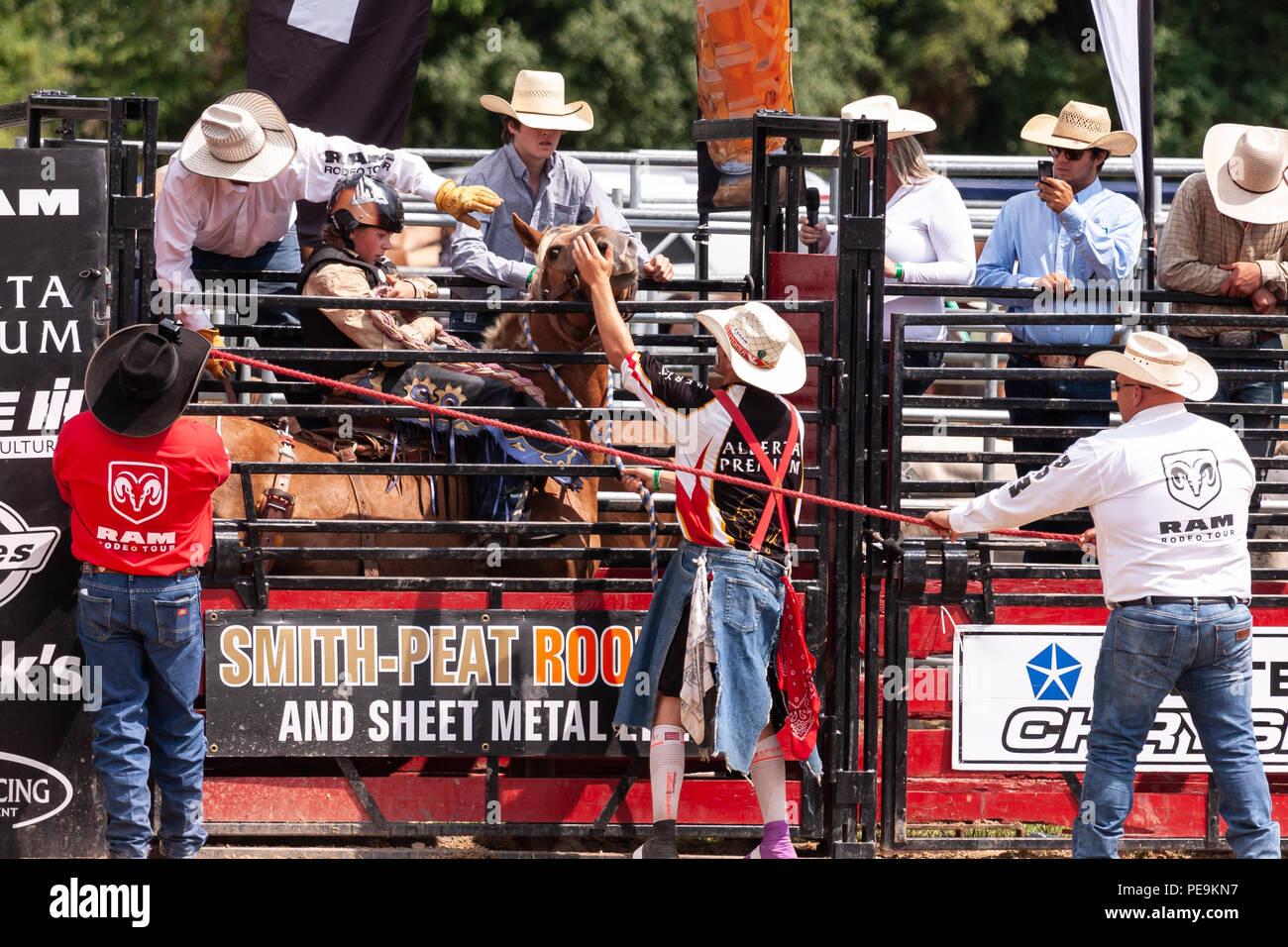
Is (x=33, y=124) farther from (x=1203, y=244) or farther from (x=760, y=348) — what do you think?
(x=1203, y=244)

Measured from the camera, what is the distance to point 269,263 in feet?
24.5

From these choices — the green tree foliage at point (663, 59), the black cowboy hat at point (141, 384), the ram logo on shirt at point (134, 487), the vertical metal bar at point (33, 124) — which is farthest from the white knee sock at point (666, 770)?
the green tree foliage at point (663, 59)

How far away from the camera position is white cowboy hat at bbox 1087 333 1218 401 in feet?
18.2

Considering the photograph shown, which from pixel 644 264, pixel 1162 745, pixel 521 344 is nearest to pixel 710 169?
pixel 644 264

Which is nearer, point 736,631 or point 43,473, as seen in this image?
point 736,631

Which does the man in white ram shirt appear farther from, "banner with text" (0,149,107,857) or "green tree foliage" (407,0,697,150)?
"green tree foliage" (407,0,697,150)

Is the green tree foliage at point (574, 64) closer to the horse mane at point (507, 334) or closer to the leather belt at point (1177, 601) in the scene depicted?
the horse mane at point (507, 334)

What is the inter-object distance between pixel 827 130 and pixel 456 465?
2182 millimetres

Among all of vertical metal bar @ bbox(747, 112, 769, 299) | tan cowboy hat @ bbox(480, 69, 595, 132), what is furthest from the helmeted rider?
vertical metal bar @ bbox(747, 112, 769, 299)

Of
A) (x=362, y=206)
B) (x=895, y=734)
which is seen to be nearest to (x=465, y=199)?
(x=362, y=206)

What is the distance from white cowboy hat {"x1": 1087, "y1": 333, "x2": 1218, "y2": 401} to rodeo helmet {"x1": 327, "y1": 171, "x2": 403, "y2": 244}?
307 cm

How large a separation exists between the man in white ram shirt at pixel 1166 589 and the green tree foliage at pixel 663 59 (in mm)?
12278

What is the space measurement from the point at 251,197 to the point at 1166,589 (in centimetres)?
435
